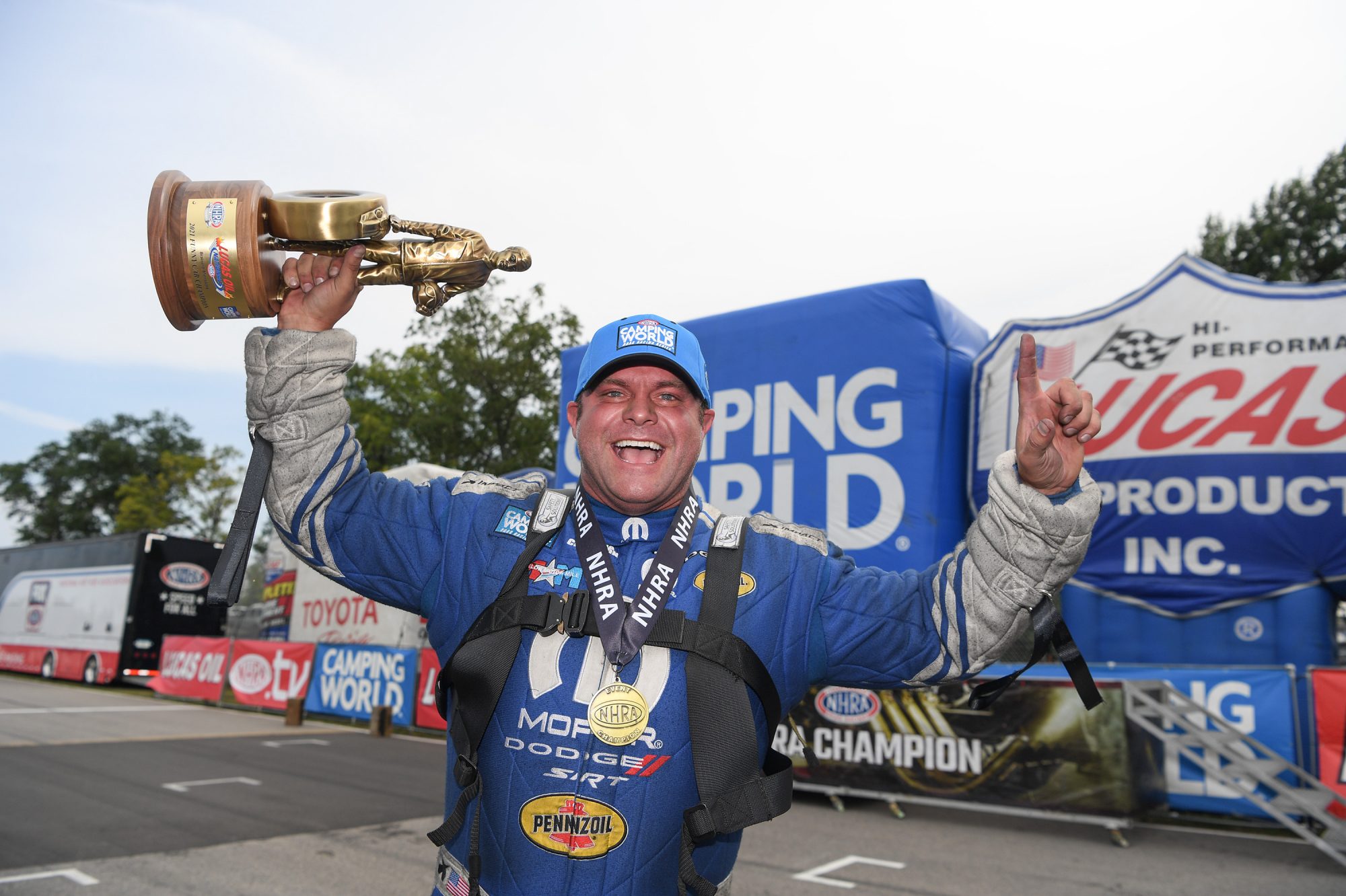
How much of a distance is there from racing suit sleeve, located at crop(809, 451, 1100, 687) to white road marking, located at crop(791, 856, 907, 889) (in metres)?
4.74

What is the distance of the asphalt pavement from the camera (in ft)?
20.2

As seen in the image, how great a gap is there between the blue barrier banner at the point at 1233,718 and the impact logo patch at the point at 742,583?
7.13 metres

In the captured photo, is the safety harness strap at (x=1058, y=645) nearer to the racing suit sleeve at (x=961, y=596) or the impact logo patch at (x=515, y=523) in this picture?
the racing suit sleeve at (x=961, y=596)

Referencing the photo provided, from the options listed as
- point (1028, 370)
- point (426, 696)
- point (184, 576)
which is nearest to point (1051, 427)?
point (1028, 370)

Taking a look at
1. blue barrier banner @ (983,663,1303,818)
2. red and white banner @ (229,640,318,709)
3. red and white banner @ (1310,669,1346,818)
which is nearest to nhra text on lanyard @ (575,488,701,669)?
blue barrier banner @ (983,663,1303,818)

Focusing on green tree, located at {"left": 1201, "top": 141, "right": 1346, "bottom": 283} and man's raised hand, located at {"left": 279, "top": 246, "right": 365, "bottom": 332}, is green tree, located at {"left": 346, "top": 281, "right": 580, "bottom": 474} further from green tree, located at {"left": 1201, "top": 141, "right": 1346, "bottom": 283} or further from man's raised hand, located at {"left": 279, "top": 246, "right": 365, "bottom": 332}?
man's raised hand, located at {"left": 279, "top": 246, "right": 365, "bottom": 332}

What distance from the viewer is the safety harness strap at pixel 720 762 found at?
1.94m

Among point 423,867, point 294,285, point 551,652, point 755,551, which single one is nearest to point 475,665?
point 551,652

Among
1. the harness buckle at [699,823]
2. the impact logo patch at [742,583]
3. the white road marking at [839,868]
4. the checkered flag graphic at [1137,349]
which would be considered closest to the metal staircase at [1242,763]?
the white road marking at [839,868]

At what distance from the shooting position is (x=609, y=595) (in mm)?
2115

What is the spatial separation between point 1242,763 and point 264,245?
8201mm

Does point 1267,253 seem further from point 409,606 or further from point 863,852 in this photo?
point 409,606

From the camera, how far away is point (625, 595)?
218 cm

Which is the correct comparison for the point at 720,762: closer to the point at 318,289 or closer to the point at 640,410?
the point at 640,410
